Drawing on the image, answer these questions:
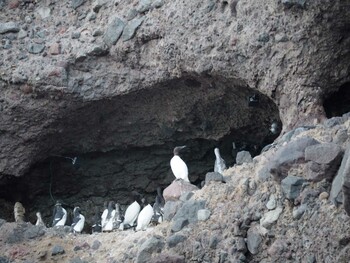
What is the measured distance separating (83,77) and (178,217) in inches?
127

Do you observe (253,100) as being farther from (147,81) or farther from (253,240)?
(253,240)

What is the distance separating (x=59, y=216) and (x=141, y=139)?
1453 millimetres

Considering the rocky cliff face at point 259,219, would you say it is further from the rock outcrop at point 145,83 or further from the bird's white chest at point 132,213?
the bird's white chest at point 132,213

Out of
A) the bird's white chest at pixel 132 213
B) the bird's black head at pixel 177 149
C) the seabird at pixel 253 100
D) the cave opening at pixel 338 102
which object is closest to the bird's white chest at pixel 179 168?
the bird's black head at pixel 177 149

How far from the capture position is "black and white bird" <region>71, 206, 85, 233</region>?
43.5 feet

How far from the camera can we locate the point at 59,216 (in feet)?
44.6

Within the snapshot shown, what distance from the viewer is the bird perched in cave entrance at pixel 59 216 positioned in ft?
44.4

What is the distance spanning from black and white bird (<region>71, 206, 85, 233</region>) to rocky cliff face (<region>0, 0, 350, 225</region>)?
812 millimetres

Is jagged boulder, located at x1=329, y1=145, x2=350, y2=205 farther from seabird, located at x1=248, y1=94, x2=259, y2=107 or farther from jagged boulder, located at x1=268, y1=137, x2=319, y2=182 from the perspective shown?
seabird, located at x1=248, y1=94, x2=259, y2=107

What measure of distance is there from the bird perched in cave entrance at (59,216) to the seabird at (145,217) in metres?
1.22

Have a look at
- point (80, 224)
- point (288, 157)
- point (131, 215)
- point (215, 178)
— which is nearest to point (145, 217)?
point (131, 215)

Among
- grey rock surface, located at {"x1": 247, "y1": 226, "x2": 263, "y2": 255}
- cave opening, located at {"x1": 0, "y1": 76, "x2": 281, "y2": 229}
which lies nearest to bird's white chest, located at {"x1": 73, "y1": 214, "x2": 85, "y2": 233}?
cave opening, located at {"x1": 0, "y1": 76, "x2": 281, "y2": 229}


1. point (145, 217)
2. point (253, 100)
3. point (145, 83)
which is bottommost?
point (145, 217)

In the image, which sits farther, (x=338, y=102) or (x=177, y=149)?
(x=177, y=149)
